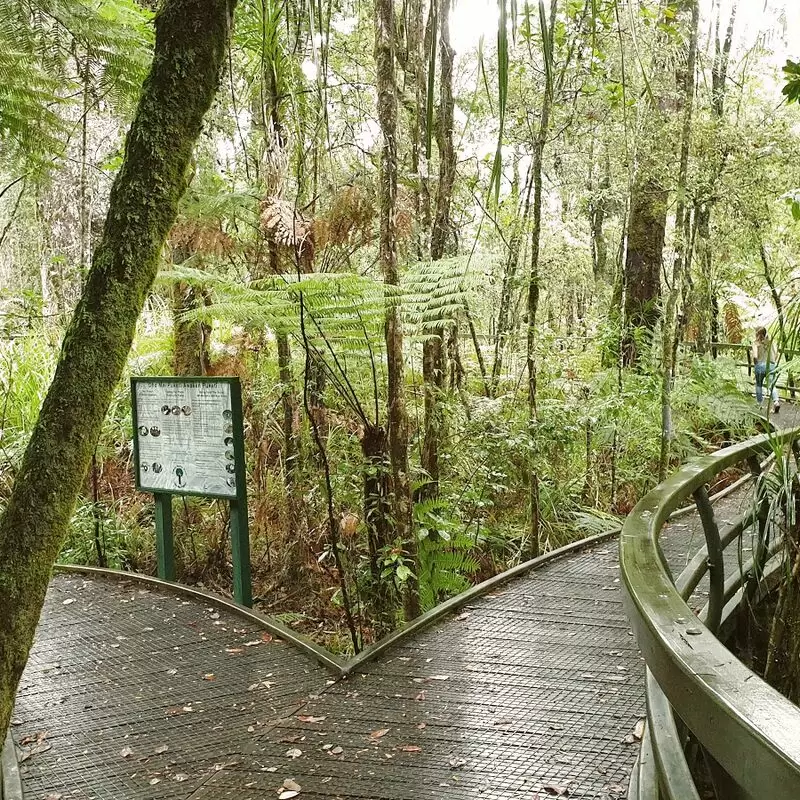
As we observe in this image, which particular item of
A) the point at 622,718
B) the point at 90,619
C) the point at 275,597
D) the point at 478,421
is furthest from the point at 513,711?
the point at 478,421

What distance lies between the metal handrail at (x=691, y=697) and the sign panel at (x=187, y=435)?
136 inches

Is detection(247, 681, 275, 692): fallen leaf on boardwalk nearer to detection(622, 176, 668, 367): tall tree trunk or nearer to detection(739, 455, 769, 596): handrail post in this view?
detection(739, 455, 769, 596): handrail post

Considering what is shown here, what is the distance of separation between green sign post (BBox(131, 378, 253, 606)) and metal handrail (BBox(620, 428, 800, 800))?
3.43 m

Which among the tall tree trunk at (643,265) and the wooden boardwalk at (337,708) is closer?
the wooden boardwalk at (337,708)

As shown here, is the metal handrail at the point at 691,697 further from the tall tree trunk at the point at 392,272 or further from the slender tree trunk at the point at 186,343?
the slender tree trunk at the point at 186,343

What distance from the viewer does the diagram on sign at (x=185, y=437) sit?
17.4 ft

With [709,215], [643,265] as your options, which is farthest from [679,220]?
[643,265]

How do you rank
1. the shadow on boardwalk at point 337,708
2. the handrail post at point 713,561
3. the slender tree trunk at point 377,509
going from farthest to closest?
the slender tree trunk at point 377,509 → the shadow on boardwalk at point 337,708 → the handrail post at point 713,561

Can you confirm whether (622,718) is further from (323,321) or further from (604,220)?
(604,220)

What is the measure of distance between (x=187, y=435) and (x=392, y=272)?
5.99 feet

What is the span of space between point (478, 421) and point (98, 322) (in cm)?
543

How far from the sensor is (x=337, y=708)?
Answer: 11.8 feet

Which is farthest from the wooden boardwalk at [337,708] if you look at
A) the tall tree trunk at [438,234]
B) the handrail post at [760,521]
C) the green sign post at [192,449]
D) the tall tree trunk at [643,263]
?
the tall tree trunk at [643,263]

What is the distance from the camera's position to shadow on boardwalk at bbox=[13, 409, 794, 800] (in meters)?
3.02
